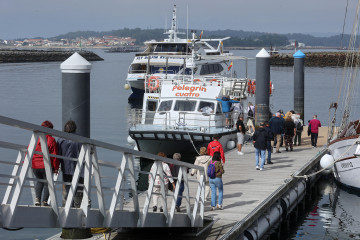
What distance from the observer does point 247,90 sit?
33.8 m

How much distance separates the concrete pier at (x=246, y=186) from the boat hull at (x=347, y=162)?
2.75 ft

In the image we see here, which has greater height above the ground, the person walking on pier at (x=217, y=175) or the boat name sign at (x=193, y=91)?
the boat name sign at (x=193, y=91)

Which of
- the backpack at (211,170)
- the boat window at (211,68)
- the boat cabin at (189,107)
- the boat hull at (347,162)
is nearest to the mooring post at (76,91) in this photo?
Result: the backpack at (211,170)

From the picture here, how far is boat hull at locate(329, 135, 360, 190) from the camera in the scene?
2078cm

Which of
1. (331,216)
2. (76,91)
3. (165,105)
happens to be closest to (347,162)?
(331,216)

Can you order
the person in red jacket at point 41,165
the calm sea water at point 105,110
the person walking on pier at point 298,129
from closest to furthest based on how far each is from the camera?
the person in red jacket at point 41,165
the calm sea water at point 105,110
the person walking on pier at point 298,129

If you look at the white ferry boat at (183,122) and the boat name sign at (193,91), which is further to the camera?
the boat name sign at (193,91)

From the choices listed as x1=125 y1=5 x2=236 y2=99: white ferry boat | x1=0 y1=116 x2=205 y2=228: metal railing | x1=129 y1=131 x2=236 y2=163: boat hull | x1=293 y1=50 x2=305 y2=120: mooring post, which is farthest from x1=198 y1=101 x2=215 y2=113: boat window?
x1=125 y1=5 x2=236 y2=99: white ferry boat

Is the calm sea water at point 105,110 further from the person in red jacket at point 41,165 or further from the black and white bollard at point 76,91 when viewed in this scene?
the person in red jacket at point 41,165

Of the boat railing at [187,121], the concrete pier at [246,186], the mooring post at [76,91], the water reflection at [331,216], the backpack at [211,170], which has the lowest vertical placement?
the water reflection at [331,216]

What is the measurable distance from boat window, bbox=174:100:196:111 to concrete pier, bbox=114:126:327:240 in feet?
9.60

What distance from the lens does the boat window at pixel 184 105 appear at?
2737 centimetres

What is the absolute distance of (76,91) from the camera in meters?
11.2

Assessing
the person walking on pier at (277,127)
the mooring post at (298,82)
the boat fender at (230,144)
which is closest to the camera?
the person walking on pier at (277,127)
